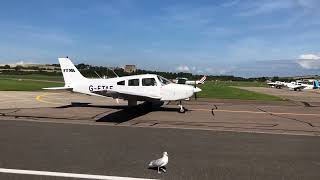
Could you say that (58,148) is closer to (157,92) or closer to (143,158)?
(143,158)

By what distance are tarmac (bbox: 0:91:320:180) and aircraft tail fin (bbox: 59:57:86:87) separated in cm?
645

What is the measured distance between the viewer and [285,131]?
16.1 metres

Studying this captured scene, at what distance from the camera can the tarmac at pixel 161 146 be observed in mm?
8672

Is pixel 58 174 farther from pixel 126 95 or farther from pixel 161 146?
pixel 126 95

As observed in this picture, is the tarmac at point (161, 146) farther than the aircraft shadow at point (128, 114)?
No

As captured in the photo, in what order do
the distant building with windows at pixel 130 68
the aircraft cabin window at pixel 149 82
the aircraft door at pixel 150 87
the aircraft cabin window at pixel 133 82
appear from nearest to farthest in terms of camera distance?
1. the aircraft door at pixel 150 87
2. the aircraft cabin window at pixel 149 82
3. the aircraft cabin window at pixel 133 82
4. the distant building with windows at pixel 130 68

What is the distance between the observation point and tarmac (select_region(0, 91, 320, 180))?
8.67 m

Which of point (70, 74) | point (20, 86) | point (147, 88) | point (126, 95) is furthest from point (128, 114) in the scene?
point (20, 86)

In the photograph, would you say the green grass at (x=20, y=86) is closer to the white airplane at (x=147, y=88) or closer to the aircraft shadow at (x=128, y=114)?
the white airplane at (x=147, y=88)

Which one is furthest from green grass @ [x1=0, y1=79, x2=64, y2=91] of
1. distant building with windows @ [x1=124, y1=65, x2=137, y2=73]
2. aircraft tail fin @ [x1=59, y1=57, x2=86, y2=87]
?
aircraft tail fin @ [x1=59, y1=57, x2=86, y2=87]

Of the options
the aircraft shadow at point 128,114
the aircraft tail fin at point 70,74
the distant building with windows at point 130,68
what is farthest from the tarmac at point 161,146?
the distant building with windows at point 130,68

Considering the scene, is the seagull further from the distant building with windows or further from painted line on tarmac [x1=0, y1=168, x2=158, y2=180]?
the distant building with windows

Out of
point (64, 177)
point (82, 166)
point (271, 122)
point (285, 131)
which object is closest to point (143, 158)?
point (82, 166)

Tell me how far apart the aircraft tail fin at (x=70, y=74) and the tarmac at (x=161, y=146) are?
6449mm
